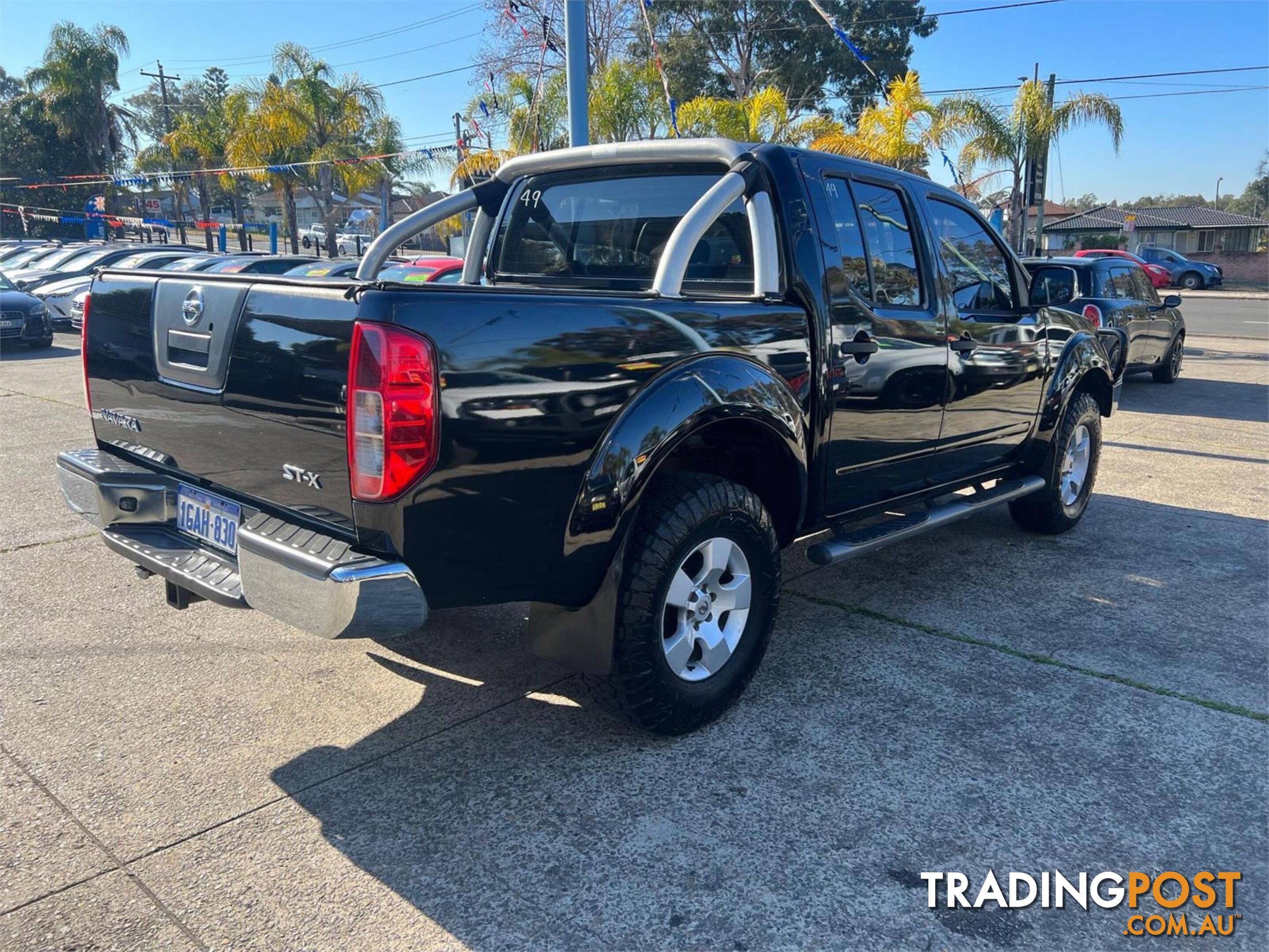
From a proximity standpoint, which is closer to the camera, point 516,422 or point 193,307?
point 516,422

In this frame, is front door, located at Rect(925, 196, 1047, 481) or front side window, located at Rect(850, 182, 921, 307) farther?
front door, located at Rect(925, 196, 1047, 481)

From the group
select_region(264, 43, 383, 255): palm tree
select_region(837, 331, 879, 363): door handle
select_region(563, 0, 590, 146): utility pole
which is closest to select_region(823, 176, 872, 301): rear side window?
select_region(837, 331, 879, 363): door handle

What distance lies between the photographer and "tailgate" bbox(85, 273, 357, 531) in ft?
8.64

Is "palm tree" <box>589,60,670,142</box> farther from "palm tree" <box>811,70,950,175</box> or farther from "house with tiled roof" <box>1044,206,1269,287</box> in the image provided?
"house with tiled roof" <box>1044,206,1269,287</box>

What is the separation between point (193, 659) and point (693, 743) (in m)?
2.06

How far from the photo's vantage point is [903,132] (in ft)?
59.1

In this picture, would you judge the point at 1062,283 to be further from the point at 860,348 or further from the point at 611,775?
the point at 611,775

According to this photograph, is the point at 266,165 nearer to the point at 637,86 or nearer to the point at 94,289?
the point at 637,86

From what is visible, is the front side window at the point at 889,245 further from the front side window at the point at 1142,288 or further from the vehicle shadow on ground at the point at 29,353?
the vehicle shadow on ground at the point at 29,353

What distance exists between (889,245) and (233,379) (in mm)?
2706

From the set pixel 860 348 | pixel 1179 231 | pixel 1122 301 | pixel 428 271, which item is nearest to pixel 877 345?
pixel 860 348

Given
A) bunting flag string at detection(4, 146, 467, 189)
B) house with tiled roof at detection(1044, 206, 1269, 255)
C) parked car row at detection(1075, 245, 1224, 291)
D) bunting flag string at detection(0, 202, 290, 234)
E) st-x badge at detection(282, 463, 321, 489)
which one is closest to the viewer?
st-x badge at detection(282, 463, 321, 489)

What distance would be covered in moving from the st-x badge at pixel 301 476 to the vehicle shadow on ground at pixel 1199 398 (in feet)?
32.8

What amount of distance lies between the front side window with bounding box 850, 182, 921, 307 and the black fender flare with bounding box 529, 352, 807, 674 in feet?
3.85
